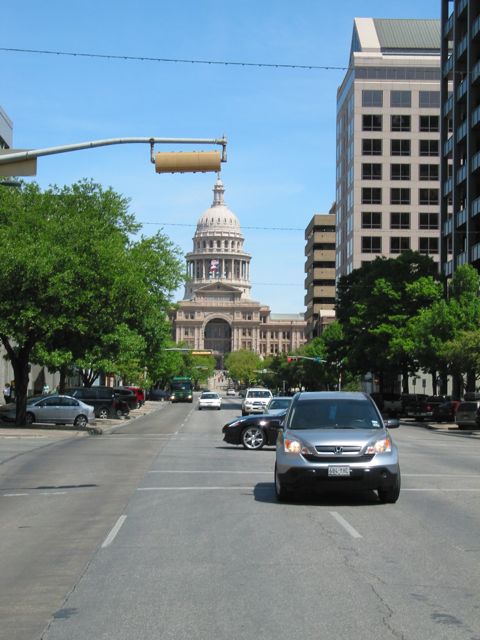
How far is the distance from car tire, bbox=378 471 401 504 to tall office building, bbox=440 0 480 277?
2037 inches

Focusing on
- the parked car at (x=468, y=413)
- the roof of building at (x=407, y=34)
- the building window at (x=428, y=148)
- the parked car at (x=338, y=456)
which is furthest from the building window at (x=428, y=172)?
Result: the parked car at (x=338, y=456)

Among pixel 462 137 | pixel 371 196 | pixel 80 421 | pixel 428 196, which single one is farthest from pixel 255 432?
pixel 428 196

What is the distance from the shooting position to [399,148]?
105875mm

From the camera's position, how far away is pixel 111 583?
8742 mm

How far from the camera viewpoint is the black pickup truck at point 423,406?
197ft

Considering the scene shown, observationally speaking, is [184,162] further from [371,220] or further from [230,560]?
[371,220]

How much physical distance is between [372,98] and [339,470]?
96137 mm

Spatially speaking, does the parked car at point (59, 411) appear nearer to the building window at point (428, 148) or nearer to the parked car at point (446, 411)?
the parked car at point (446, 411)

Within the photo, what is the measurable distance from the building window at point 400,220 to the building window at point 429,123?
9.70 m

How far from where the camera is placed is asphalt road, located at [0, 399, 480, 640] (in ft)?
23.9

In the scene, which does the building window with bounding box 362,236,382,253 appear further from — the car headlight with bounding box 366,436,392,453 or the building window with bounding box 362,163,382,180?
the car headlight with bounding box 366,436,392,453

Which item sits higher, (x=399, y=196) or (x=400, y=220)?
(x=399, y=196)

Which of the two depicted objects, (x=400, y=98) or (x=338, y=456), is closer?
(x=338, y=456)

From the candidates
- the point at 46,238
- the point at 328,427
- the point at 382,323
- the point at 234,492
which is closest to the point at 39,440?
the point at 46,238
